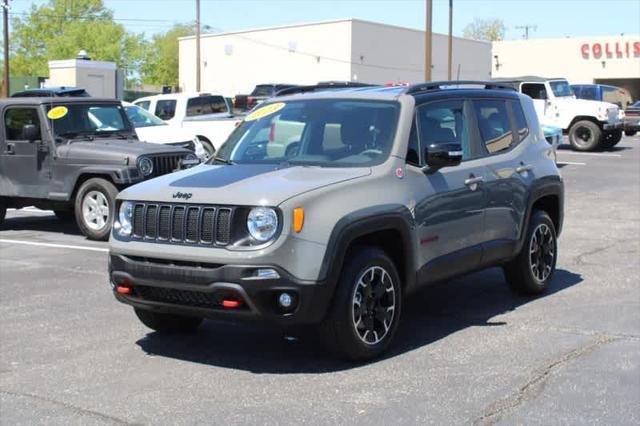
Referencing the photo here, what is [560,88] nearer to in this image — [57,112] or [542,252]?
[57,112]

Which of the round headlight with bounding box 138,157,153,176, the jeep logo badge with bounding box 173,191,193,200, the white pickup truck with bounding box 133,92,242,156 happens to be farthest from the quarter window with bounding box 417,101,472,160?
the white pickup truck with bounding box 133,92,242,156

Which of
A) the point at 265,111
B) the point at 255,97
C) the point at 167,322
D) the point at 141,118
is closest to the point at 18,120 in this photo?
the point at 141,118

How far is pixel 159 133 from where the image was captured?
17.0 m

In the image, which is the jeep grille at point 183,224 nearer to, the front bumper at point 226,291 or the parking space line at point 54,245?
the front bumper at point 226,291

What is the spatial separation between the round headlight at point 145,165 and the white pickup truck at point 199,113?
7.48 meters

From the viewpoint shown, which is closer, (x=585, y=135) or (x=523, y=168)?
(x=523, y=168)

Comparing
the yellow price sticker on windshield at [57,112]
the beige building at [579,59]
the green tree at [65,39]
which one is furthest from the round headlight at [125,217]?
→ the green tree at [65,39]

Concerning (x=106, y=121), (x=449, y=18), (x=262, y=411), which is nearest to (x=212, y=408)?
(x=262, y=411)

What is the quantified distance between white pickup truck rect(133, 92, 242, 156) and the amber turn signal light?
13769 mm

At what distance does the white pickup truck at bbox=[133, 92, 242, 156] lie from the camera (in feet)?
63.9

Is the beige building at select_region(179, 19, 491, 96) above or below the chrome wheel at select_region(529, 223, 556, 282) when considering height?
above

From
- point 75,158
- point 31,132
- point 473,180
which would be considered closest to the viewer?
point 473,180

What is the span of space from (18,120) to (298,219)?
8090mm

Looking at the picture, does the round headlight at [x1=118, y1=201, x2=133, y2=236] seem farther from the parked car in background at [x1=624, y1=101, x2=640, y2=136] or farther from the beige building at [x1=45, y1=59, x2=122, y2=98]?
the parked car in background at [x1=624, y1=101, x2=640, y2=136]
